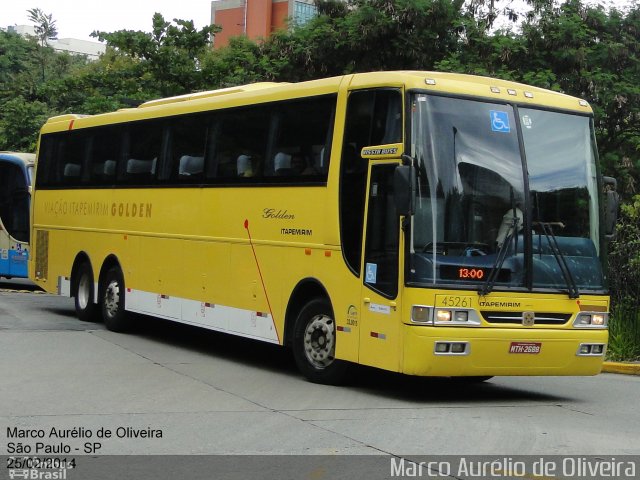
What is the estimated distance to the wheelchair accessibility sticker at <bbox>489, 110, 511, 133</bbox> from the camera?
37.3ft

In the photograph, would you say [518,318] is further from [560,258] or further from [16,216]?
[16,216]

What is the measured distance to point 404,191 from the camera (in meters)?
10.6

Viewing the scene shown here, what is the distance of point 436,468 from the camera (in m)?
7.81

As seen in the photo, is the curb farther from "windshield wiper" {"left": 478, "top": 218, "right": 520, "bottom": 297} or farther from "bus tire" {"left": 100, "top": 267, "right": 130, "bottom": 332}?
"bus tire" {"left": 100, "top": 267, "right": 130, "bottom": 332}

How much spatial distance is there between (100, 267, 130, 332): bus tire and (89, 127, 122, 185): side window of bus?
159 centimetres

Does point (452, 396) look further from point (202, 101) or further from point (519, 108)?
point (202, 101)

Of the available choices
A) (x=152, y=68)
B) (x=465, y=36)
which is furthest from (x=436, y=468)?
(x=152, y=68)

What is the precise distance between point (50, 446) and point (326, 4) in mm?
23740

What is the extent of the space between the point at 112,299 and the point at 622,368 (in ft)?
26.8

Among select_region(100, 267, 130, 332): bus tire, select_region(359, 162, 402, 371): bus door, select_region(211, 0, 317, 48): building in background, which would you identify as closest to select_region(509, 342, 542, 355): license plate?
select_region(359, 162, 402, 371): bus door

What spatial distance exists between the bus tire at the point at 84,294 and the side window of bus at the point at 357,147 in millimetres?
7993

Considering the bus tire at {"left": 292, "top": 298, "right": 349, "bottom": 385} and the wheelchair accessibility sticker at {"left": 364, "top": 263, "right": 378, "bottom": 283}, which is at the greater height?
the wheelchair accessibility sticker at {"left": 364, "top": 263, "right": 378, "bottom": 283}

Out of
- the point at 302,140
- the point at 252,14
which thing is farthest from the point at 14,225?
the point at 252,14

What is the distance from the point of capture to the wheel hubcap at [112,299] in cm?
1764
